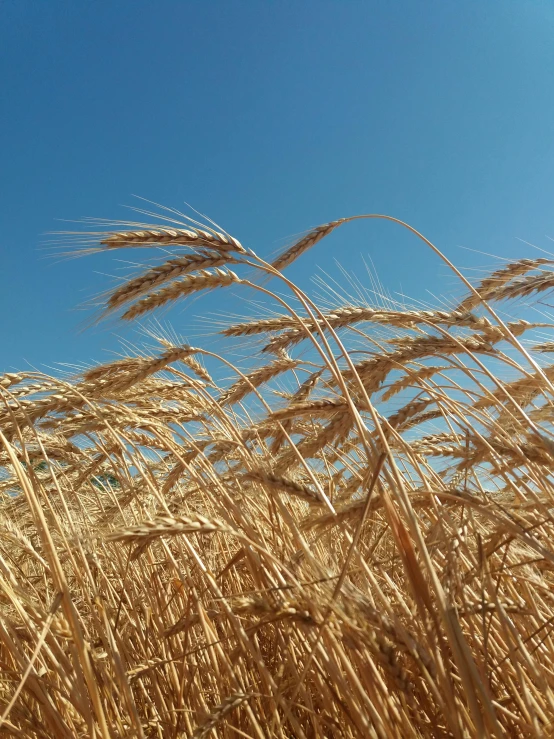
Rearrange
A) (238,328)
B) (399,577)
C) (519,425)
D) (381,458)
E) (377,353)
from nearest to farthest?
1. (381,458)
2. (519,425)
3. (377,353)
4. (399,577)
5. (238,328)

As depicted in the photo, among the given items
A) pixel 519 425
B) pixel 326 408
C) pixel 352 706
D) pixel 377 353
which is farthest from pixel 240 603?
pixel 377 353

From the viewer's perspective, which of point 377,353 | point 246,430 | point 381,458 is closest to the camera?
point 381,458

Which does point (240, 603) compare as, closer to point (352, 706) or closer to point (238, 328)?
point (352, 706)

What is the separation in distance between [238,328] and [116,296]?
38.6 inches

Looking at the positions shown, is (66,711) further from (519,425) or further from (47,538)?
(519,425)

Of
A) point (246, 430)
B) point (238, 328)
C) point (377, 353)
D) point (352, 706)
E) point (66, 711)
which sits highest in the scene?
point (238, 328)

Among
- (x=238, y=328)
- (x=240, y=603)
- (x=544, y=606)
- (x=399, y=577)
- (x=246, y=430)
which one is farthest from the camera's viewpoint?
(x=238, y=328)

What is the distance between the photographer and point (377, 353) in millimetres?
1913

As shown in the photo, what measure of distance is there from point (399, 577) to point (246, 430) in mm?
921

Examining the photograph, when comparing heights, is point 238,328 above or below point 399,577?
above

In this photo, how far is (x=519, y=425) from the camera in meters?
1.46

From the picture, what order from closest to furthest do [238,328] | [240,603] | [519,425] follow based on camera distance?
1. [240,603]
2. [519,425]
3. [238,328]

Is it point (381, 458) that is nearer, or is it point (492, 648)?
point (381, 458)

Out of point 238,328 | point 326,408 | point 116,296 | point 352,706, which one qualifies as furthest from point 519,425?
point 238,328
